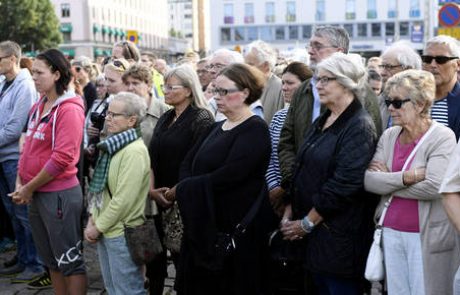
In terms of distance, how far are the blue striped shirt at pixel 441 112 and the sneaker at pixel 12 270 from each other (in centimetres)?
425

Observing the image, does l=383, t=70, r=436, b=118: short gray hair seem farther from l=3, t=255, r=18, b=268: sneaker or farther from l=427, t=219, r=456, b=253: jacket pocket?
l=3, t=255, r=18, b=268: sneaker

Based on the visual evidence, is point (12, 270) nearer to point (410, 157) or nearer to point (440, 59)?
point (410, 157)

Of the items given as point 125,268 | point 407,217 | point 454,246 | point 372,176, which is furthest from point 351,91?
point 125,268

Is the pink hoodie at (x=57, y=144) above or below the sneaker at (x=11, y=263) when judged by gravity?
above

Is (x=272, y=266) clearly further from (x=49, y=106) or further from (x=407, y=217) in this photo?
(x=49, y=106)

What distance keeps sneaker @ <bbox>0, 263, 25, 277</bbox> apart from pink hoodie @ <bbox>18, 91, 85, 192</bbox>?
1.59 m

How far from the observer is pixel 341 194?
3.46 m

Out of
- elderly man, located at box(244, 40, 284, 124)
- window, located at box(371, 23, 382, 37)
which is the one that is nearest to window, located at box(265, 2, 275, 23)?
window, located at box(371, 23, 382, 37)

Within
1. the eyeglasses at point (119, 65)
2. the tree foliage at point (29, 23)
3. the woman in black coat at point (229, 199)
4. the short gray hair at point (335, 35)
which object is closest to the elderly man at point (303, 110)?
the short gray hair at point (335, 35)

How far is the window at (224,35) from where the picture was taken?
7375 cm

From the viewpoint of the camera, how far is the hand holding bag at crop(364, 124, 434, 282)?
3394 millimetres

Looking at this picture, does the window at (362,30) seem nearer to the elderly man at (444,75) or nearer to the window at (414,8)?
the window at (414,8)

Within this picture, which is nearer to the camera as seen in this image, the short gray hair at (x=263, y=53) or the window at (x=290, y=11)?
the short gray hair at (x=263, y=53)

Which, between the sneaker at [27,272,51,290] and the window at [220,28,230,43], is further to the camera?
the window at [220,28,230,43]
